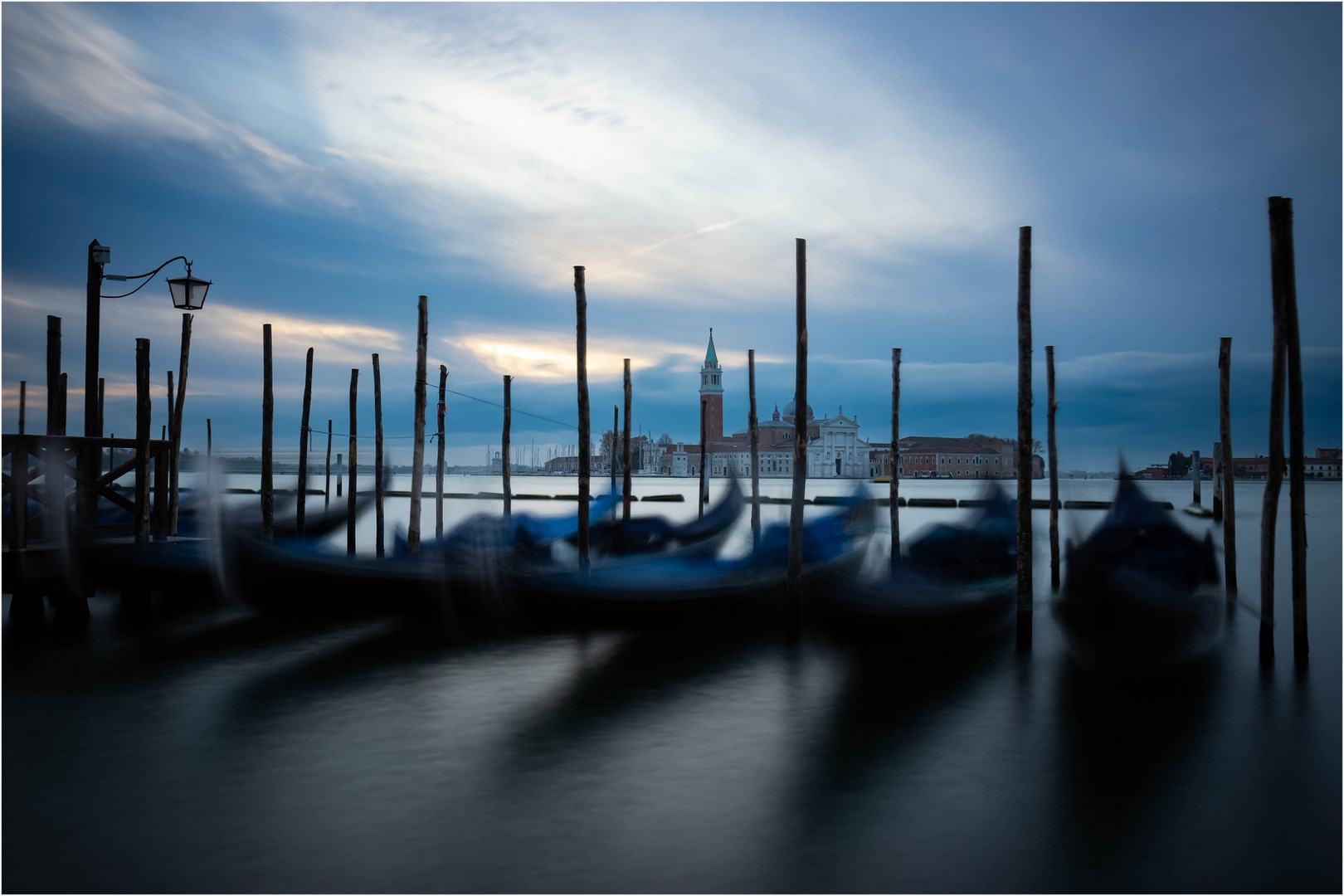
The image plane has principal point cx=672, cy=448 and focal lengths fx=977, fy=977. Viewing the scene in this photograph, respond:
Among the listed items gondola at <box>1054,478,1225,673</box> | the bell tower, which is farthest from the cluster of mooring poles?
the bell tower

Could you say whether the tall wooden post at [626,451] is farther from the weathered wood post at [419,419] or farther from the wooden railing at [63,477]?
the wooden railing at [63,477]

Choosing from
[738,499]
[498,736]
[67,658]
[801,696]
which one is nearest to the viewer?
[498,736]

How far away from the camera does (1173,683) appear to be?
6.62 meters

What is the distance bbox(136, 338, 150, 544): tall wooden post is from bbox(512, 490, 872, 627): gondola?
3.34 metres

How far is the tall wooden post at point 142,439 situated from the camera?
843cm

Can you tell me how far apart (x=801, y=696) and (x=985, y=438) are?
9156 centimetres

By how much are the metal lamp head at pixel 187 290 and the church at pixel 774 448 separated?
256 ft

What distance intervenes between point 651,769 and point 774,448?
9246 centimetres

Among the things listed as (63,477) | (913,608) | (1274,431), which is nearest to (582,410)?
(913,608)

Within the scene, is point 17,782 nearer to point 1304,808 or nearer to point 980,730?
point 980,730

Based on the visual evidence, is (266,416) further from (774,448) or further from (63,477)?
(774,448)

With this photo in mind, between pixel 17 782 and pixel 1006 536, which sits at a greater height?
pixel 1006 536

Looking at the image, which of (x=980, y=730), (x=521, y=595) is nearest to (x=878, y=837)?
(x=980, y=730)

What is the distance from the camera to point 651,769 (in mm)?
4938
